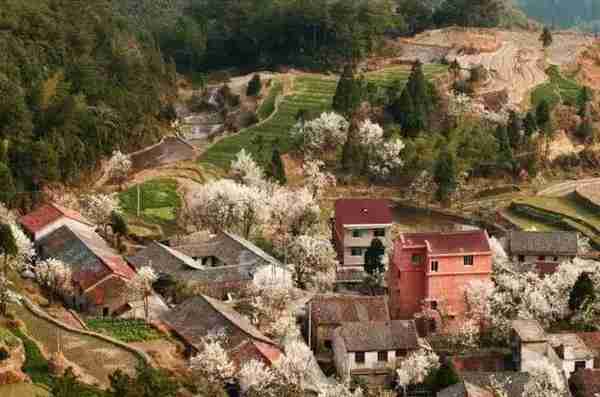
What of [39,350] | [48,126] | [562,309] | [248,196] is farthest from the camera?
[48,126]

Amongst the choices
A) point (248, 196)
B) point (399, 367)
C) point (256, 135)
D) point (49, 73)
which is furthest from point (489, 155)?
point (399, 367)

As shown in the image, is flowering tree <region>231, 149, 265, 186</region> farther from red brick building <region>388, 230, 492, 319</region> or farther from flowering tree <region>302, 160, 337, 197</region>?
red brick building <region>388, 230, 492, 319</region>

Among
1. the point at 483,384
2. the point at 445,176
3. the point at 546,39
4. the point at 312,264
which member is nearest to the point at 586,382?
the point at 483,384

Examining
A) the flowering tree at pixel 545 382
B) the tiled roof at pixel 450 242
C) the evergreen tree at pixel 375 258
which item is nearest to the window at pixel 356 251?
the evergreen tree at pixel 375 258

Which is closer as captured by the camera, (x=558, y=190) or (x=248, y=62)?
(x=558, y=190)

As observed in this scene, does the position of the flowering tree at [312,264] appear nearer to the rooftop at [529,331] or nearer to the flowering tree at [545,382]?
the rooftop at [529,331]

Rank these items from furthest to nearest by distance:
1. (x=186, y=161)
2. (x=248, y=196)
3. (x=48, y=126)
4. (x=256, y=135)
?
1. (x=256, y=135)
2. (x=186, y=161)
3. (x=48, y=126)
4. (x=248, y=196)

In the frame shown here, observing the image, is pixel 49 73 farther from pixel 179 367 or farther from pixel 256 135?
pixel 179 367
